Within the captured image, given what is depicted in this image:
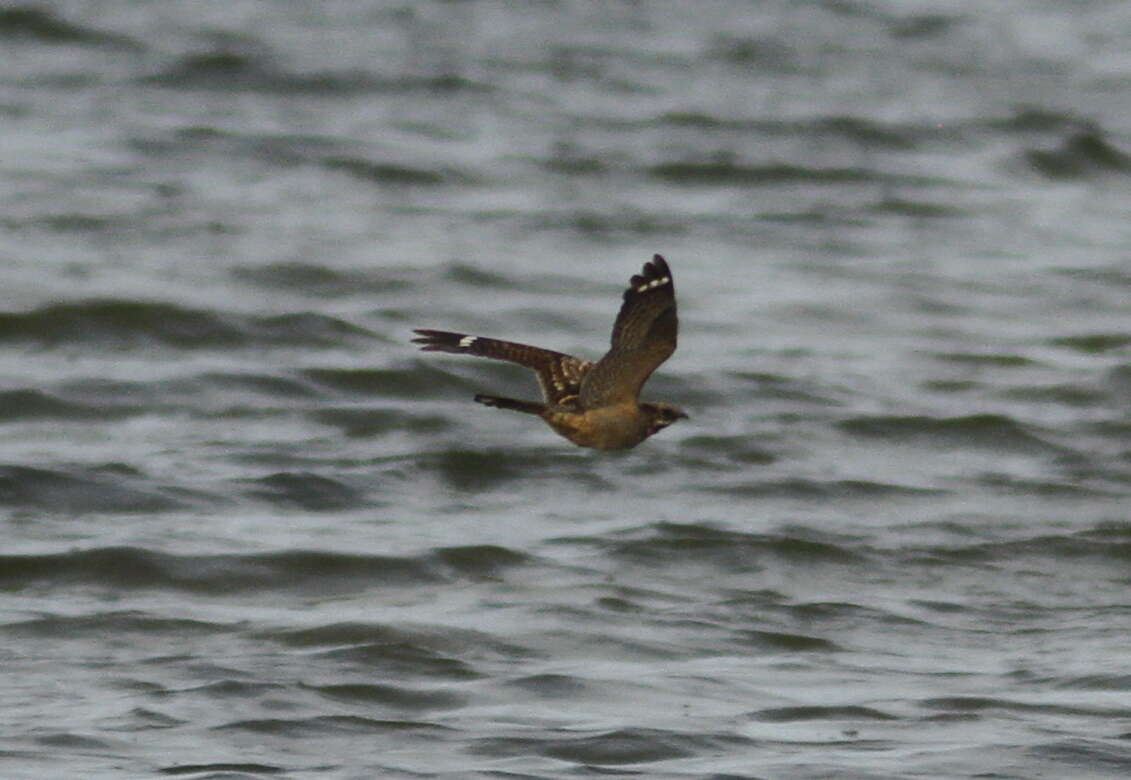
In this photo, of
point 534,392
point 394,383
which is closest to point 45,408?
point 394,383

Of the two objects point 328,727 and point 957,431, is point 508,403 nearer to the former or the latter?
point 328,727

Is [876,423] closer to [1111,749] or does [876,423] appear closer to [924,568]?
[924,568]

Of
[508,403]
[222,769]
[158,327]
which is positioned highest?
[508,403]

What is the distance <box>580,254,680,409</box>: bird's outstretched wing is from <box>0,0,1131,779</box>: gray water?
1115mm

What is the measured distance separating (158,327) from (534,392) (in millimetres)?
2083

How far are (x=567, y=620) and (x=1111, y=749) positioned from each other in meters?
2.27

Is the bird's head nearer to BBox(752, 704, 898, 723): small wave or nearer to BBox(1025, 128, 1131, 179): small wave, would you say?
BBox(752, 704, 898, 723): small wave

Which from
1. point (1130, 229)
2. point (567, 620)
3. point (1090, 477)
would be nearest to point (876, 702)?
point (567, 620)

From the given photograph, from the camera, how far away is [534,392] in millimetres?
13047

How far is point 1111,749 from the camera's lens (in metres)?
7.76

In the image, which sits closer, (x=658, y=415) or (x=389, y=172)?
(x=658, y=415)

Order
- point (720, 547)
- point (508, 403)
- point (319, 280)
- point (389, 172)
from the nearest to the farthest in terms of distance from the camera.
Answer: point (508, 403)
point (720, 547)
point (319, 280)
point (389, 172)

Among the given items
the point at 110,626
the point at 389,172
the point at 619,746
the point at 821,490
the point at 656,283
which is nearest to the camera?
the point at 656,283

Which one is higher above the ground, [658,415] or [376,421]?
[658,415]
